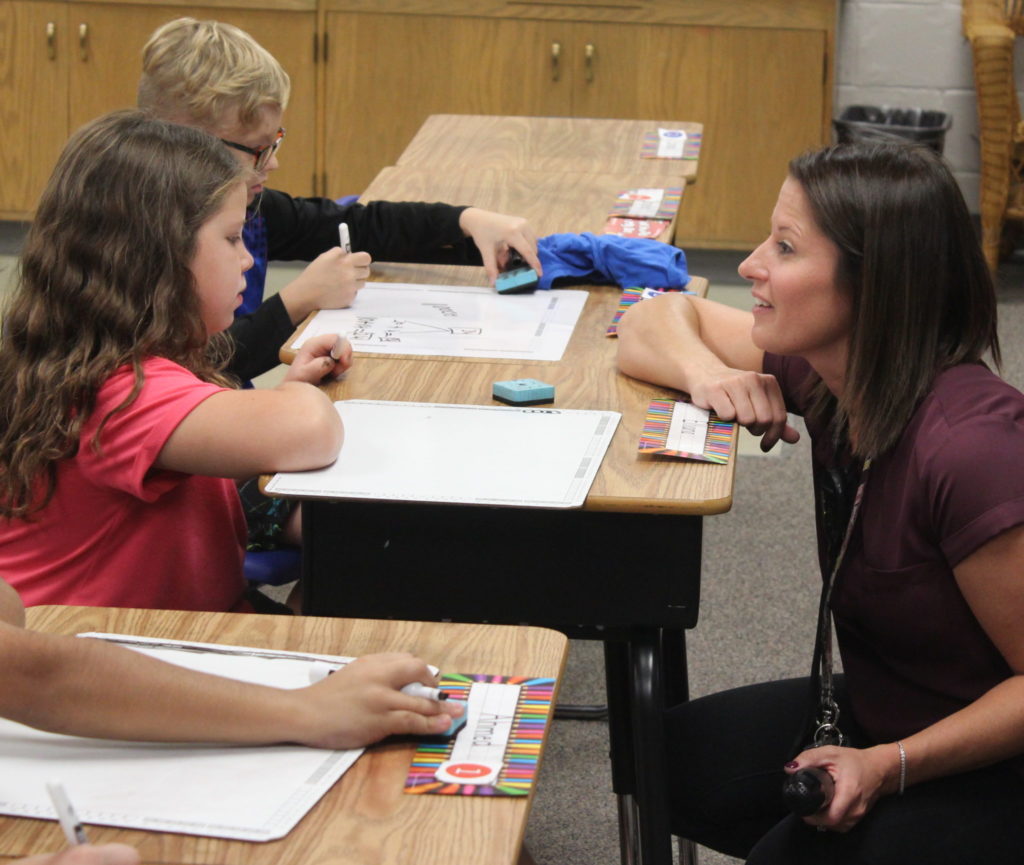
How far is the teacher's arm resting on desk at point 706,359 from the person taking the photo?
1619 millimetres

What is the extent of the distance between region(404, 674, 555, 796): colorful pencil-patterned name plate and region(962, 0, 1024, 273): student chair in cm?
351

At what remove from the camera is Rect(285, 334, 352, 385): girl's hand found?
172cm

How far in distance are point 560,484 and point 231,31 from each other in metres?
1.09

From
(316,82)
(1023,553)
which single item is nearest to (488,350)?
(1023,553)

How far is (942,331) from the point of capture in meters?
1.40

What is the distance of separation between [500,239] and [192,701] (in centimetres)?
129

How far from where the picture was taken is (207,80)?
2.07 metres

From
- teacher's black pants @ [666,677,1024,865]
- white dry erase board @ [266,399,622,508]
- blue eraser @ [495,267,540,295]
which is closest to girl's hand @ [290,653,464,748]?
white dry erase board @ [266,399,622,508]

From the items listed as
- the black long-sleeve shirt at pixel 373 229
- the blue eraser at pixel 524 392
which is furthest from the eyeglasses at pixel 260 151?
the blue eraser at pixel 524 392

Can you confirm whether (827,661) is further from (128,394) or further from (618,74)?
(618,74)

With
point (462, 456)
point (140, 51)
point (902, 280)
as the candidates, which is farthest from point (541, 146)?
point (140, 51)

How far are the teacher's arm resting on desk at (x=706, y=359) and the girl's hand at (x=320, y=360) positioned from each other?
13.3 inches

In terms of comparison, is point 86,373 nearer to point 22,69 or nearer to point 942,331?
point 942,331

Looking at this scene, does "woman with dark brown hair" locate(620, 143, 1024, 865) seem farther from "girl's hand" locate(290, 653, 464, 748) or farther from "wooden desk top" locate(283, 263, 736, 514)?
"girl's hand" locate(290, 653, 464, 748)
